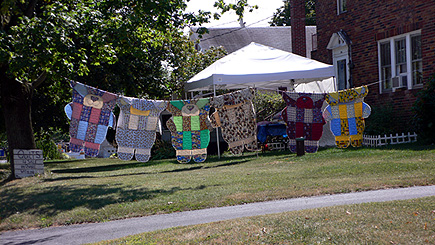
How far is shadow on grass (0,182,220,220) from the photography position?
8820 mm

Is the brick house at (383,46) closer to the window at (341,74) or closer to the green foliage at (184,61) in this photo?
the window at (341,74)

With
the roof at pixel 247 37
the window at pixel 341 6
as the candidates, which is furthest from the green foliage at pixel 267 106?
the roof at pixel 247 37

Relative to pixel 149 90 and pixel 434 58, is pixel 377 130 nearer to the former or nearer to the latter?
pixel 434 58

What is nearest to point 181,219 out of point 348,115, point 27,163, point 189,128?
point 189,128

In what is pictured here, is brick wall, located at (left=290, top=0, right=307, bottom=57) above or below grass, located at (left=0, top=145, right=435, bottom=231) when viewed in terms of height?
above

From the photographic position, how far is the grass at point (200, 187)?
27.4 ft

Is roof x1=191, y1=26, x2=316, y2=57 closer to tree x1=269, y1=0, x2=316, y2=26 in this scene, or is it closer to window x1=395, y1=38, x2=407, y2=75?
tree x1=269, y1=0, x2=316, y2=26

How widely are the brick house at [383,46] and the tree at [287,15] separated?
25.5 metres

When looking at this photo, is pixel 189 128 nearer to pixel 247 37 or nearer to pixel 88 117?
pixel 88 117

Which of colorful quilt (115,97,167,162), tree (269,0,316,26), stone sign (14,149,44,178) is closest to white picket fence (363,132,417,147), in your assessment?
colorful quilt (115,97,167,162)

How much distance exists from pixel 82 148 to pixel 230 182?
461cm

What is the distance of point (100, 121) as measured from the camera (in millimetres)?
12688

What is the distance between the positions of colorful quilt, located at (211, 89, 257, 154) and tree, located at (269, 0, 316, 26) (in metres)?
32.8

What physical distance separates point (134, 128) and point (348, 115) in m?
5.89
